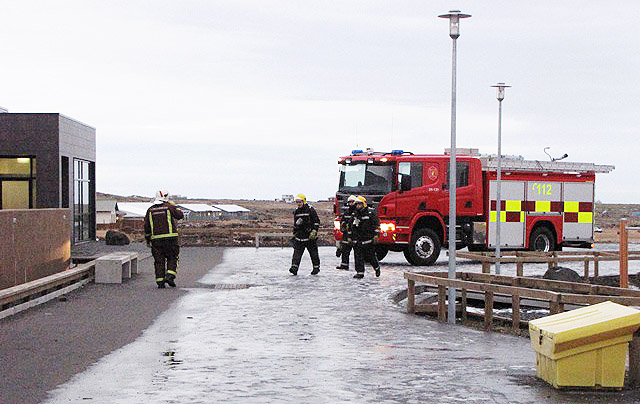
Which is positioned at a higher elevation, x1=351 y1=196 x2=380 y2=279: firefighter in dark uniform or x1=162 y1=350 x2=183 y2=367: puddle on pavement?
x1=351 y1=196 x2=380 y2=279: firefighter in dark uniform

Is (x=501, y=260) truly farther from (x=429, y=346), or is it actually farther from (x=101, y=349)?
(x=101, y=349)

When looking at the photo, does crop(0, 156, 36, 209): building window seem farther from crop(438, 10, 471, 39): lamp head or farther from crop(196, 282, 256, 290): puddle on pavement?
crop(438, 10, 471, 39): lamp head

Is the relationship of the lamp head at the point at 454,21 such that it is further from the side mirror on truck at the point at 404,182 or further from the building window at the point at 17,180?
the building window at the point at 17,180

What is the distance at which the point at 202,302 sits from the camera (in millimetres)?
17781

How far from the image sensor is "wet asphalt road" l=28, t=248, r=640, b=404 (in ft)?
30.4

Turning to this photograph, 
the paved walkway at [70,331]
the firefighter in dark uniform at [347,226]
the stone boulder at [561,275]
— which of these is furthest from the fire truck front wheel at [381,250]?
the paved walkway at [70,331]

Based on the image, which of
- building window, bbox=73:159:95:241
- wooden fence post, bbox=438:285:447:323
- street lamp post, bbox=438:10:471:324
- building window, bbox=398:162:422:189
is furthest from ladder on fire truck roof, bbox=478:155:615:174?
building window, bbox=73:159:95:241

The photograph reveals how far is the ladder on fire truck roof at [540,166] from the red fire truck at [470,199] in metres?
0.03

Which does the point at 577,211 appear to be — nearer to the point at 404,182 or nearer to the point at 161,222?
the point at 404,182

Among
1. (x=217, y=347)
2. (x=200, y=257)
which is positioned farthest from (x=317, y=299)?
(x=200, y=257)

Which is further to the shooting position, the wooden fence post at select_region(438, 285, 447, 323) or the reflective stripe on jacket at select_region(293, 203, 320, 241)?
the reflective stripe on jacket at select_region(293, 203, 320, 241)

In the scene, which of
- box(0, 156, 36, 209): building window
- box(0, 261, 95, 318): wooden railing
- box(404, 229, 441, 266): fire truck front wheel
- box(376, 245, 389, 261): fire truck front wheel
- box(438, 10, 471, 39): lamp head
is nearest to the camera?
box(0, 261, 95, 318): wooden railing

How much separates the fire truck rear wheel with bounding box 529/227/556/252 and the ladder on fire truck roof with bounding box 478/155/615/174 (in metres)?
1.88

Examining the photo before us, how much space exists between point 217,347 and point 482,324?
5.53 metres
